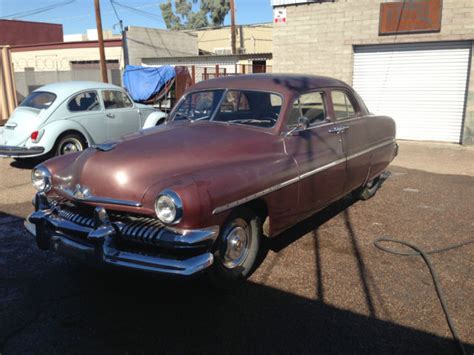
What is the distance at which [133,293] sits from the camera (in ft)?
11.6

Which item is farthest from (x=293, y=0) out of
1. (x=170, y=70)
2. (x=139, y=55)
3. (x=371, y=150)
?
(x=139, y=55)

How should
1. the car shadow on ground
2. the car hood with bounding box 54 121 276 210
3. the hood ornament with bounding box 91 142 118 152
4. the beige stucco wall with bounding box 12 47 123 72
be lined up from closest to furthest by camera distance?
the car shadow on ground, the car hood with bounding box 54 121 276 210, the hood ornament with bounding box 91 142 118 152, the beige stucco wall with bounding box 12 47 123 72

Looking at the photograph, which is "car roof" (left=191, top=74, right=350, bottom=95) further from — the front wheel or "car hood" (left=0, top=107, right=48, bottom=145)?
"car hood" (left=0, top=107, right=48, bottom=145)

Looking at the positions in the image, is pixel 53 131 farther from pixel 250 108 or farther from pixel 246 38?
pixel 246 38

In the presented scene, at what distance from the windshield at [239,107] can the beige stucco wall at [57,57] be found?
2029cm

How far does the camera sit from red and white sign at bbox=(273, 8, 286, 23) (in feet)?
43.2

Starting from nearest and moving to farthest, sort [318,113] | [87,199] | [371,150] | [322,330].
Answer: [322,330]
[87,199]
[318,113]
[371,150]

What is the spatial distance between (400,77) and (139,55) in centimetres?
1591

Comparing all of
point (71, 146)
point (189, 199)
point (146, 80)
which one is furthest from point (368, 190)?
point (146, 80)

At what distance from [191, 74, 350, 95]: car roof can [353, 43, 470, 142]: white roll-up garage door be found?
7.78 meters

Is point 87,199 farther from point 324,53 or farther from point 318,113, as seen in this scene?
point 324,53

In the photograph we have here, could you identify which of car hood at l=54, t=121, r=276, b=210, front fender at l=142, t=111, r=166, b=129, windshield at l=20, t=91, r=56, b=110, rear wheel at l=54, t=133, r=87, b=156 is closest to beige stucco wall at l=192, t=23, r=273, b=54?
front fender at l=142, t=111, r=166, b=129

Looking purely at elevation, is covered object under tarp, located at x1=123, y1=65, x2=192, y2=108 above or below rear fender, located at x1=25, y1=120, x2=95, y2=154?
above

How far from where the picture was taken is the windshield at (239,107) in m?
4.29
